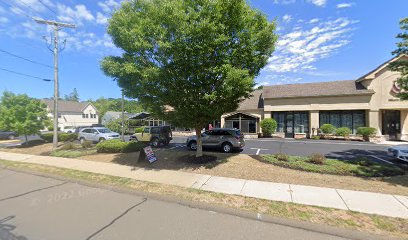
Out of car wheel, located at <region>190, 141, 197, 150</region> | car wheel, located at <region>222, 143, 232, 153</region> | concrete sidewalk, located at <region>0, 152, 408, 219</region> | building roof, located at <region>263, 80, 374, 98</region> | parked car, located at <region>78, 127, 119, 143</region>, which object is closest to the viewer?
concrete sidewalk, located at <region>0, 152, 408, 219</region>

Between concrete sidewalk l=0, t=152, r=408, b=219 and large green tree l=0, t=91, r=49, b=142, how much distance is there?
42.0ft

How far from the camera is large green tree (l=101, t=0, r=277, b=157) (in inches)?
295

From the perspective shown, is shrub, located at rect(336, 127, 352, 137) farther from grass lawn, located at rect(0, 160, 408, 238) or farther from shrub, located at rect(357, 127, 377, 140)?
grass lawn, located at rect(0, 160, 408, 238)

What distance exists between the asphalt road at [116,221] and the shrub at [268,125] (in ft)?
65.9

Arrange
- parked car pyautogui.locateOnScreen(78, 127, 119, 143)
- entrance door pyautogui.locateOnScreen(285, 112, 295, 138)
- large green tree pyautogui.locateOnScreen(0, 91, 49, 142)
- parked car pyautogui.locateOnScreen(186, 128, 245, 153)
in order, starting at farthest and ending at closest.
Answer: entrance door pyautogui.locateOnScreen(285, 112, 295, 138) < parked car pyautogui.locateOnScreen(78, 127, 119, 143) < large green tree pyautogui.locateOnScreen(0, 91, 49, 142) < parked car pyautogui.locateOnScreen(186, 128, 245, 153)

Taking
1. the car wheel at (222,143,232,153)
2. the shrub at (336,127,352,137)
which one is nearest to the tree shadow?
the car wheel at (222,143,232,153)

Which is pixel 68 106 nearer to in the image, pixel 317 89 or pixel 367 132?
pixel 317 89

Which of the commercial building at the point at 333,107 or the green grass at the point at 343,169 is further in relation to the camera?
the commercial building at the point at 333,107

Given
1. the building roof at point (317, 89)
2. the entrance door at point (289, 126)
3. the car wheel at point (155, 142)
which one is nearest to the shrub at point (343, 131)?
the building roof at point (317, 89)

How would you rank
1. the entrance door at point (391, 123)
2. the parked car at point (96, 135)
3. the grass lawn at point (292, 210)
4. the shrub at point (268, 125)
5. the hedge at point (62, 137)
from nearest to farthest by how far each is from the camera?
the grass lawn at point (292, 210), the hedge at point (62, 137), the parked car at point (96, 135), the entrance door at point (391, 123), the shrub at point (268, 125)

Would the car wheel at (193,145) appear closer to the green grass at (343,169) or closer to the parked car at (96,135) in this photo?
the green grass at (343,169)

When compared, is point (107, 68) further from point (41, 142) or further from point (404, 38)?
point (41, 142)

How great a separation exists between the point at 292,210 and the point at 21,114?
2120 cm

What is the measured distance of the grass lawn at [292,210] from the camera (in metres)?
4.17
